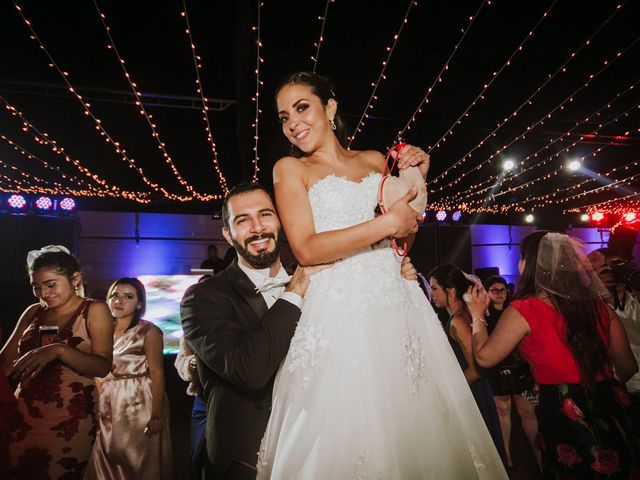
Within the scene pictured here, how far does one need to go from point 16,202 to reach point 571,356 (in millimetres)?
11860

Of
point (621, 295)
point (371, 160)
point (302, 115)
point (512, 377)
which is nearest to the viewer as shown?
point (302, 115)

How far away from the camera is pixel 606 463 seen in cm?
191

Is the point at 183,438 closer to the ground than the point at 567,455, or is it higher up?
closer to the ground

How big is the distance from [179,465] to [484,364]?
3.83 m

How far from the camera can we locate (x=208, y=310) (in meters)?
1.59

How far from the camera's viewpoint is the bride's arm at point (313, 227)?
1297mm

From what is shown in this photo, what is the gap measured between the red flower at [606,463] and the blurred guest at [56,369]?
9.62 ft

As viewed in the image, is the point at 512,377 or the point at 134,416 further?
the point at 512,377

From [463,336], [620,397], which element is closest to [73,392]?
[463,336]

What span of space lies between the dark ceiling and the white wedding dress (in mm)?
3845

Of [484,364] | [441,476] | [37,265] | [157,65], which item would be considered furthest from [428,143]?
[441,476]

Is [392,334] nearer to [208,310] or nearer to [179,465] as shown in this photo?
[208,310]

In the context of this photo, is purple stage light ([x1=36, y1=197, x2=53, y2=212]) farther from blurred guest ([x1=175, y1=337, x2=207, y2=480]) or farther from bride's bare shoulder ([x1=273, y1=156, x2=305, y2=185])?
bride's bare shoulder ([x1=273, y1=156, x2=305, y2=185])

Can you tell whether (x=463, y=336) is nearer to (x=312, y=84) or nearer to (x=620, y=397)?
(x=620, y=397)
